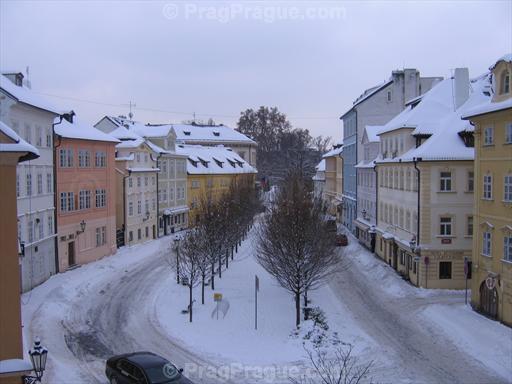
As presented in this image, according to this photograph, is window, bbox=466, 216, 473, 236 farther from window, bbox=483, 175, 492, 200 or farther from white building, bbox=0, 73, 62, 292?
white building, bbox=0, 73, 62, 292

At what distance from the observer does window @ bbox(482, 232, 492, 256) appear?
77.9ft

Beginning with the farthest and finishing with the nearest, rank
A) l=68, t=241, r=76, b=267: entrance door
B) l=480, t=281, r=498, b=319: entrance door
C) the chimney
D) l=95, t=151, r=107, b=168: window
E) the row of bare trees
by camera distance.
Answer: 1. l=95, t=151, r=107, b=168: window
2. l=68, t=241, r=76, b=267: entrance door
3. the chimney
4. the row of bare trees
5. l=480, t=281, r=498, b=319: entrance door

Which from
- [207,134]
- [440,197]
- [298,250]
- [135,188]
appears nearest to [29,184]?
[298,250]

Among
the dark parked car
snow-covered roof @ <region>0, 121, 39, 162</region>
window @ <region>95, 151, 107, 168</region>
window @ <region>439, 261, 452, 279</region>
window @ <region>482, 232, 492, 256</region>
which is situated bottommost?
the dark parked car

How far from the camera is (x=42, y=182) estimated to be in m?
30.5

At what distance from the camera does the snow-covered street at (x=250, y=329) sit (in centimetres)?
1808

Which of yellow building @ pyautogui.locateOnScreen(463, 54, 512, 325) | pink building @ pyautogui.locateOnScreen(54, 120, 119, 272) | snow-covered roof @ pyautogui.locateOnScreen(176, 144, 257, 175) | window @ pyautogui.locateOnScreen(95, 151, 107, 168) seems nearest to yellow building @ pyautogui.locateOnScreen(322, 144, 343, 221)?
snow-covered roof @ pyautogui.locateOnScreen(176, 144, 257, 175)

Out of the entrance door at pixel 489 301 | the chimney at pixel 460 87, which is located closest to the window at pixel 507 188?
the entrance door at pixel 489 301

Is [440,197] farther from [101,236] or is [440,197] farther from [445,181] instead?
[101,236]

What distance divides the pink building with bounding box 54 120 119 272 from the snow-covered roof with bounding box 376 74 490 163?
795 inches

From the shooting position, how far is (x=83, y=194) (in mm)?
36156

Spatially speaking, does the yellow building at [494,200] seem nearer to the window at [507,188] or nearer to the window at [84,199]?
the window at [507,188]

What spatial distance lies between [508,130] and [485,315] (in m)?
8.08

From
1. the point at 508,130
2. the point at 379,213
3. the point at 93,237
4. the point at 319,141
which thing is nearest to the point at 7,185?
the point at 508,130
